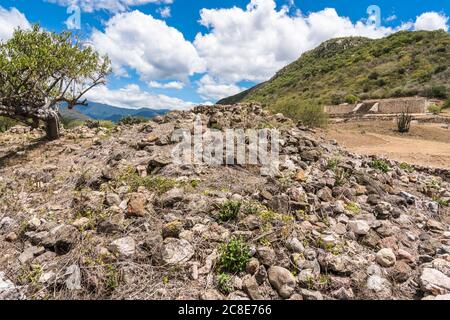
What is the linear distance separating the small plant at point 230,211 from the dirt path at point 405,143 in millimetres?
7939

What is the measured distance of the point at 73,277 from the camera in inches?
122

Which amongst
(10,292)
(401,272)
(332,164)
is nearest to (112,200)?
(10,292)

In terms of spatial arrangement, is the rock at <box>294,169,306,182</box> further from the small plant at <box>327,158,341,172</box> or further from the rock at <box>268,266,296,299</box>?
the rock at <box>268,266,296,299</box>

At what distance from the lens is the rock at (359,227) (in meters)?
4.04

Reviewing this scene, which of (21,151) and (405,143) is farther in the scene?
(405,143)

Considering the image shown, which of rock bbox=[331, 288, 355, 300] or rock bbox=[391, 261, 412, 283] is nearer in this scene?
rock bbox=[331, 288, 355, 300]

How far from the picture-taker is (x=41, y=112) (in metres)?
10.1

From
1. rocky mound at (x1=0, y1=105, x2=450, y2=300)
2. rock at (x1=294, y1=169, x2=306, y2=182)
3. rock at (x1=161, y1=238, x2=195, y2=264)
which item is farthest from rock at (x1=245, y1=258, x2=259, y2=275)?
rock at (x1=294, y1=169, x2=306, y2=182)

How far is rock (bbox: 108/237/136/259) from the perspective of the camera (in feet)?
11.2

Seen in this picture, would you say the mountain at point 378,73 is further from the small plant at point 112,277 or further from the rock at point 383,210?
the small plant at point 112,277

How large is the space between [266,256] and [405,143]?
13.2 m

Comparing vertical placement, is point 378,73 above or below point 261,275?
above

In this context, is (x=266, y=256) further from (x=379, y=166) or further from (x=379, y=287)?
(x=379, y=166)

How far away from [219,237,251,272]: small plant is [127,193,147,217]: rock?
1.41 m
